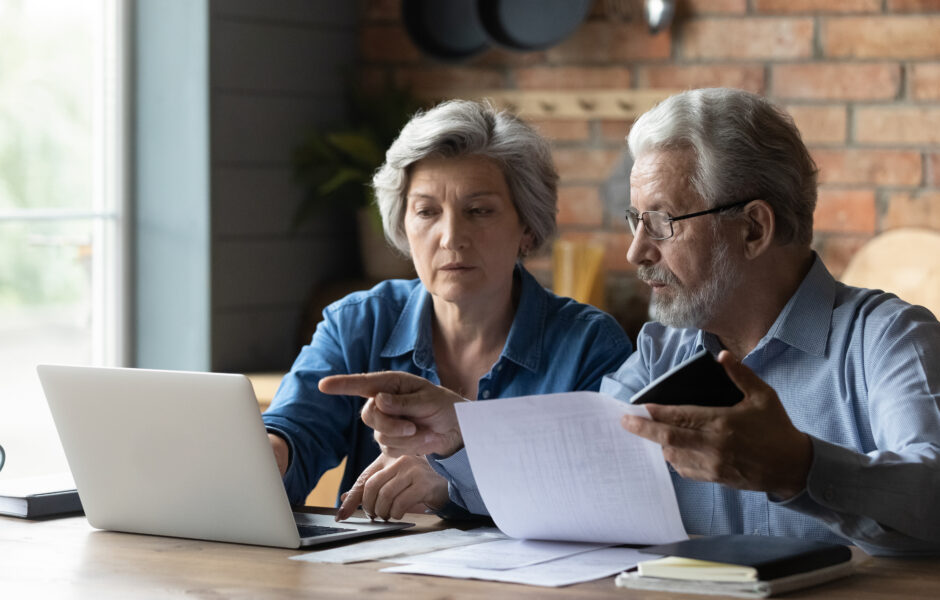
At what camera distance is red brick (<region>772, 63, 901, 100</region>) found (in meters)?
3.20

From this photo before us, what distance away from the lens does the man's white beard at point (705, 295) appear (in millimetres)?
1807

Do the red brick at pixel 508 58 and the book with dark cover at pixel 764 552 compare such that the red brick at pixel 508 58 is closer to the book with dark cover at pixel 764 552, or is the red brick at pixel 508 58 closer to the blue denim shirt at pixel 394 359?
the blue denim shirt at pixel 394 359

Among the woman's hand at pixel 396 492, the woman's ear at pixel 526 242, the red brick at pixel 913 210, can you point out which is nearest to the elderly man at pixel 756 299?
the woman's hand at pixel 396 492

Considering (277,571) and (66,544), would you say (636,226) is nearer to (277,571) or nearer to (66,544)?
(277,571)

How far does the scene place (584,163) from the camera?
3.52m

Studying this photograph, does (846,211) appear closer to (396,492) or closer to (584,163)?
(584,163)

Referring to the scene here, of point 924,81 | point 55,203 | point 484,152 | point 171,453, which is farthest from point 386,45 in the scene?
point 171,453

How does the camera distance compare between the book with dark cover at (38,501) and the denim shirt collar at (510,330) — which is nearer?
the book with dark cover at (38,501)

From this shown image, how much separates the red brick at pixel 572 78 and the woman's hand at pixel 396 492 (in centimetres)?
191

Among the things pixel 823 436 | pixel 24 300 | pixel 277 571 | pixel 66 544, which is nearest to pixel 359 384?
pixel 277 571

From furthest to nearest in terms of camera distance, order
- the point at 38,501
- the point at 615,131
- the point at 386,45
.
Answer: the point at 386,45 < the point at 615,131 < the point at 38,501

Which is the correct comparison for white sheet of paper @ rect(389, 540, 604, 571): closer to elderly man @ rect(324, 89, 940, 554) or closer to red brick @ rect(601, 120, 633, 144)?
elderly man @ rect(324, 89, 940, 554)

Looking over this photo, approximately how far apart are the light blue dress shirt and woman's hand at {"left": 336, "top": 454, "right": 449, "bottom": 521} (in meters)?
0.32

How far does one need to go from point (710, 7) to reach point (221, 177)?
→ 53.1 inches
